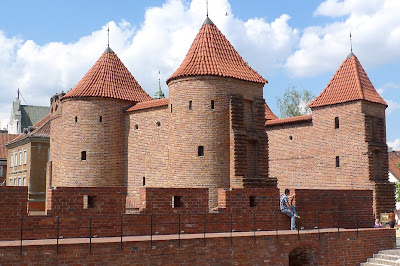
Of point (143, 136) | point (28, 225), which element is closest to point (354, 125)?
point (143, 136)

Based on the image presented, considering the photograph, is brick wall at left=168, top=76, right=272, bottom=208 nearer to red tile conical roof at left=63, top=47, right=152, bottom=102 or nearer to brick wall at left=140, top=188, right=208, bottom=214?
brick wall at left=140, top=188, right=208, bottom=214

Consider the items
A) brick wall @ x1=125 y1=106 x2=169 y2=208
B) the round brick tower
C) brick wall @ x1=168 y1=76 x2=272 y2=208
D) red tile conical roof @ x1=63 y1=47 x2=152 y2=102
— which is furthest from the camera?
red tile conical roof @ x1=63 y1=47 x2=152 y2=102

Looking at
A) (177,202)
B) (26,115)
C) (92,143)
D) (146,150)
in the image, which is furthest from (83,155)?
(26,115)

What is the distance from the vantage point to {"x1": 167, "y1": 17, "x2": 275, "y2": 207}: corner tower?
57.4ft

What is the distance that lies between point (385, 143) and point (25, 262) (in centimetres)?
1600

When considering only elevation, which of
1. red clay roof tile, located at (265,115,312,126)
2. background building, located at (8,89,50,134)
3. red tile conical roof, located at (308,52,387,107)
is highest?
background building, located at (8,89,50,134)

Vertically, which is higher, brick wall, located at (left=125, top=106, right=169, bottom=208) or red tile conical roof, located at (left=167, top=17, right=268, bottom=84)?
red tile conical roof, located at (left=167, top=17, right=268, bottom=84)

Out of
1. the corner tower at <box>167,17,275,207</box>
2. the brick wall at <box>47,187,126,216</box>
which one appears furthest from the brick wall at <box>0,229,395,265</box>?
the corner tower at <box>167,17,275,207</box>

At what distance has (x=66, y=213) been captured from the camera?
1256 centimetres

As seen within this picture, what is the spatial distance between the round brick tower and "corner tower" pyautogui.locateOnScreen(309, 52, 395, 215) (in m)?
8.65

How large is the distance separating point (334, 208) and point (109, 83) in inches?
456

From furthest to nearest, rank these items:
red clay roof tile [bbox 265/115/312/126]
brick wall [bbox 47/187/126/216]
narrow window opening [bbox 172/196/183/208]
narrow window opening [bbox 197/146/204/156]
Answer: red clay roof tile [bbox 265/115/312/126]
narrow window opening [bbox 197/146/204/156]
narrow window opening [bbox 172/196/183/208]
brick wall [bbox 47/187/126/216]

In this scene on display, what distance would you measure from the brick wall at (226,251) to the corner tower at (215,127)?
3.89 m

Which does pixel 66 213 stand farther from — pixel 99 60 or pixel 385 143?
pixel 385 143
